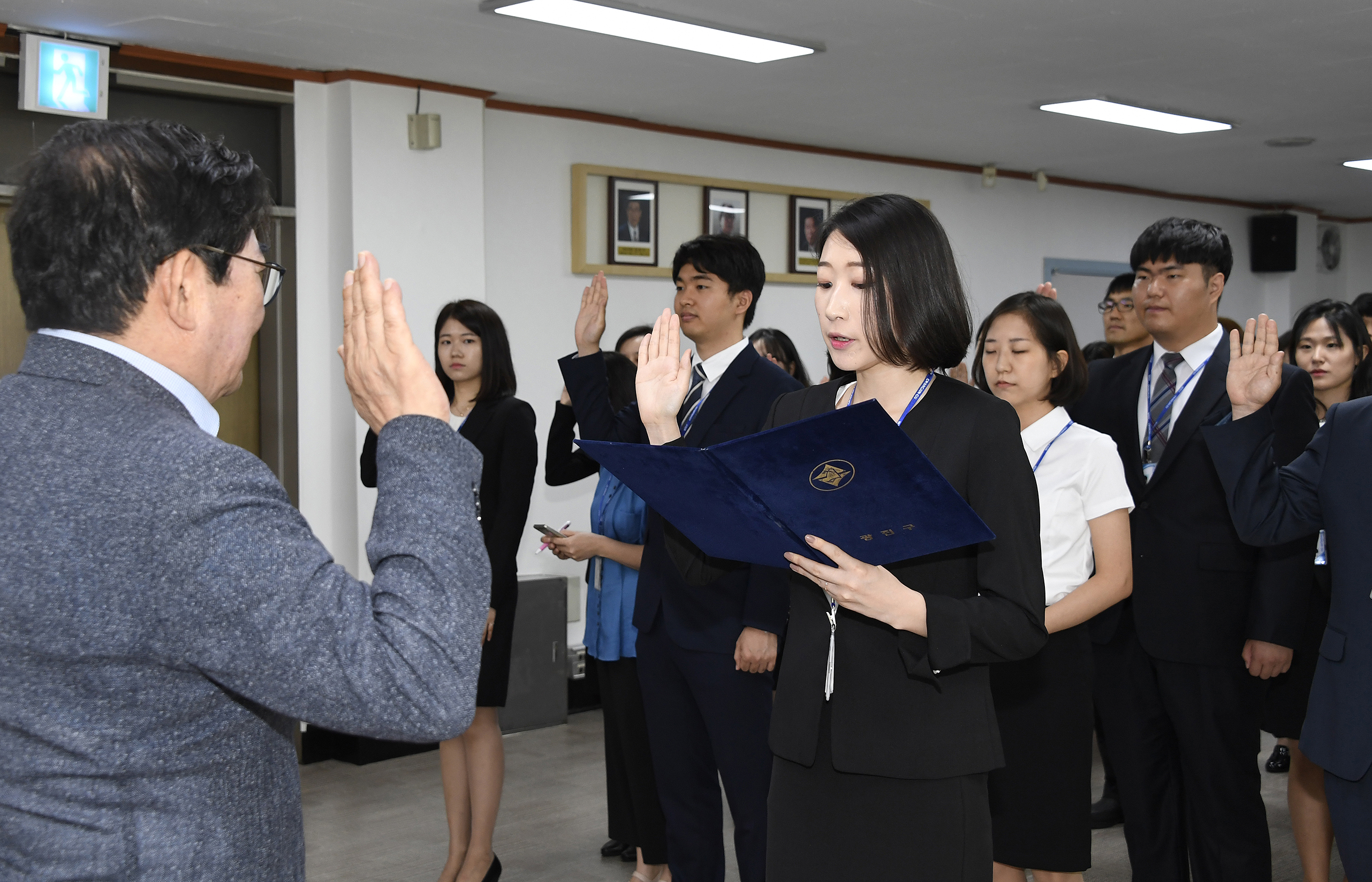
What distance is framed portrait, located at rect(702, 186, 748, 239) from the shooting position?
655 cm

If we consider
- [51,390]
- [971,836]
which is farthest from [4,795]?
[971,836]

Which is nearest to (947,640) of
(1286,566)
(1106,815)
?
(1286,566)

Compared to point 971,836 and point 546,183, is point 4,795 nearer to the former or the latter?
point 971,836

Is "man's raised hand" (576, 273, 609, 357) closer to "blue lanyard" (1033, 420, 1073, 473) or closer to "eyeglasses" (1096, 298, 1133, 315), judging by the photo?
"blue lanyard" (1033, 420, 1073, 473)

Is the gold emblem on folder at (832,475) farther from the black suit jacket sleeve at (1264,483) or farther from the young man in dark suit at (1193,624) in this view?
the young man in dark suit at (1193,624)

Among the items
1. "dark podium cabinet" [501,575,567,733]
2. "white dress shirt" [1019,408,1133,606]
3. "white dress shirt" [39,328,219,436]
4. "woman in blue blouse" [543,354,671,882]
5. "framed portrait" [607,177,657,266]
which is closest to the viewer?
"white dress shirt" [39,328,219,436]

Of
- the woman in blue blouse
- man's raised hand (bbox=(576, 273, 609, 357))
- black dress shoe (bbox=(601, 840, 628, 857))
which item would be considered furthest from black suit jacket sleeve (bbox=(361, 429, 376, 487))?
black dress shoe (bbox=(601, 840, 628, 857))

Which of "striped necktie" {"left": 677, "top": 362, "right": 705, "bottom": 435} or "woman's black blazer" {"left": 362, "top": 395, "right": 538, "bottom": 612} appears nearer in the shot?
"striped necktie" {"left": 677, "top": 362, "right": 705, "bottom": 435}

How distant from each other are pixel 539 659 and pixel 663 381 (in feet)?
13.0

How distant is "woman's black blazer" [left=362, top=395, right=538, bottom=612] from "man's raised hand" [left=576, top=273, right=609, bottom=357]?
14.9 inches

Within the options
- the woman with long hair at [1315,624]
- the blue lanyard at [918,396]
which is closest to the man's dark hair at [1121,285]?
the woman with long hair at [1315,624]

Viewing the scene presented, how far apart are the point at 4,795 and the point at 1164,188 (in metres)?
9.13

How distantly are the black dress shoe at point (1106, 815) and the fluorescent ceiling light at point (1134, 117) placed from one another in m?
3.23

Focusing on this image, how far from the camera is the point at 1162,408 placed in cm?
317
